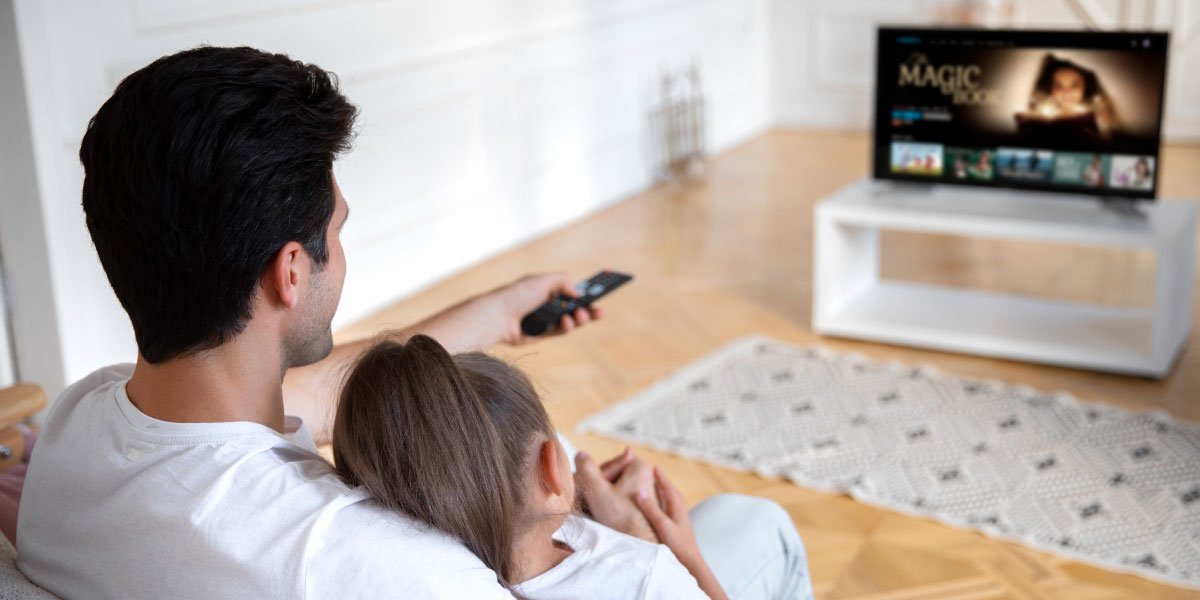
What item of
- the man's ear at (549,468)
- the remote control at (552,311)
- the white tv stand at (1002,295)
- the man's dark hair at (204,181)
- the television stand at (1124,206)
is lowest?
the white tv stand at (1002,295)

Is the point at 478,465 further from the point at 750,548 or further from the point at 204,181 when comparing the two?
the point at 750,548

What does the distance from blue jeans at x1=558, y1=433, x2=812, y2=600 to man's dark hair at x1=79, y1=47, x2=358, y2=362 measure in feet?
2.15

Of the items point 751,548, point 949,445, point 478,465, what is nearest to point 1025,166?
point 949,445

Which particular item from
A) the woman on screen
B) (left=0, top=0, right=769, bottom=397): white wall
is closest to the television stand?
the woman on screen

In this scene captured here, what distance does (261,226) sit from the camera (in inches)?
43.7

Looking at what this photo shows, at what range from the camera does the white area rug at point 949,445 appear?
2.69 m

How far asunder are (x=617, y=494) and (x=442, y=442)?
0.58 m

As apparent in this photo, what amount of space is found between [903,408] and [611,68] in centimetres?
289

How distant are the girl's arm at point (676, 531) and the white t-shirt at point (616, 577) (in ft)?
0.61

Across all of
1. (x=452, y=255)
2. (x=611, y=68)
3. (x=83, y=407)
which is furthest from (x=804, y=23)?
(x=83, y=407)

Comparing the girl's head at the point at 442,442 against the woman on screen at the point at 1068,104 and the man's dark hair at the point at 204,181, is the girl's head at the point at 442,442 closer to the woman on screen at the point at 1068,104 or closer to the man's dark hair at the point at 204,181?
the man's dark hair at the point at 204,181

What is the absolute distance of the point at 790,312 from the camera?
4.19m

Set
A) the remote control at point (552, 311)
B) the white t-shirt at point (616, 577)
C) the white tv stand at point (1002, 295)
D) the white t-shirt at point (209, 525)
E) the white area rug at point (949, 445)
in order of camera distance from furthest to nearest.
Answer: the white tv stand at point (1002, 295)
the white area rug at point (949, 445)
the remote control at point (552, 311)
the white t-shirt at point (616, 577)
the white t-shirt at point (209, 525)

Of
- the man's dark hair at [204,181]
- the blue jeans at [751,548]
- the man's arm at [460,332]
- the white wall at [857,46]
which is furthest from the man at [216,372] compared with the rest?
the white wall at [857,46]
